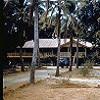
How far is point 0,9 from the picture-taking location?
421 cm

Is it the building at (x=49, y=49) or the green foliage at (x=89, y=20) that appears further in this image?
the building at (x=49, y=49)

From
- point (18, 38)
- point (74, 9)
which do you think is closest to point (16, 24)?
point (18, 38)

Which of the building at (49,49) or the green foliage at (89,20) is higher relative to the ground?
the green foliage at (89,20)

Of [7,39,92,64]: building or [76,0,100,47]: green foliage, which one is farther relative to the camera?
[7,39,92,64]: building

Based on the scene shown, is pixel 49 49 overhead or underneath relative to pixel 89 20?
underneath

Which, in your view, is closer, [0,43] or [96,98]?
[0,43]

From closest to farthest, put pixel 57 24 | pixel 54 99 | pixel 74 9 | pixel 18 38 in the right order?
pixel 54 99
pixel 57 24
pixel 74 9
pixel 18 38

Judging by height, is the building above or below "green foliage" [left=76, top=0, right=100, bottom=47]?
below

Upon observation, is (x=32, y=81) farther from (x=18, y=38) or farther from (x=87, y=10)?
(x=87, y=10)

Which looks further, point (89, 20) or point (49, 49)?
point (49, 49)

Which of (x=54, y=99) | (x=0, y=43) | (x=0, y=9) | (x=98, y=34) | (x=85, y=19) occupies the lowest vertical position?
(x=54, y=99)

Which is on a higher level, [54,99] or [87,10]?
[87,10]

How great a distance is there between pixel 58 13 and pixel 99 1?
1257 cm

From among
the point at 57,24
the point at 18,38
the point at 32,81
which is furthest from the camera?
the point at 18,38
